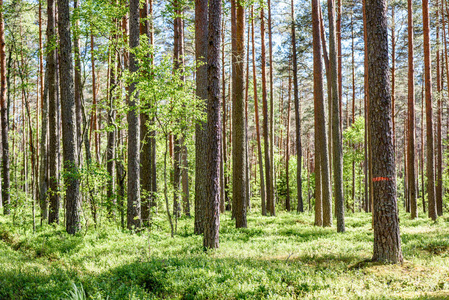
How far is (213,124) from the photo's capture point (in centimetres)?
756

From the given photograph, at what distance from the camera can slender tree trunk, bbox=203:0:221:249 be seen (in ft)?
24.7

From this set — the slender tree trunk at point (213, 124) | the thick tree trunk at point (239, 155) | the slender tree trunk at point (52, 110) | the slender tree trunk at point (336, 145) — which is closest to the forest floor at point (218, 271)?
the slender tree trunk at point (213, 124)

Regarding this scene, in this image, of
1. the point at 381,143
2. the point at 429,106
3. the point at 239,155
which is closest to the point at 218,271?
the point at 381,143

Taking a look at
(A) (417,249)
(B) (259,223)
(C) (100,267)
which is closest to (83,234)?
(C) (100,267)

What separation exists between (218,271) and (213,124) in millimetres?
3397

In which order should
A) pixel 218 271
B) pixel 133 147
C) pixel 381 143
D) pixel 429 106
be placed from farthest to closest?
pixel 429 106
pixel 133 147
pixel 381 143
pixel 218 271

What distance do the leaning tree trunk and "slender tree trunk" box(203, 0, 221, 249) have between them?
3455 millimetres

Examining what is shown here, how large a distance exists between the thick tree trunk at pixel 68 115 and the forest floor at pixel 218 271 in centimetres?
120

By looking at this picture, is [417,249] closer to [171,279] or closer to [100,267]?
[171,279]

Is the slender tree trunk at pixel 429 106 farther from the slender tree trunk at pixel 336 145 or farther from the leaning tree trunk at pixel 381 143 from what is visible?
the leaning tree trunk at pixel 381 143

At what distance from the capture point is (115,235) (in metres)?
10.1

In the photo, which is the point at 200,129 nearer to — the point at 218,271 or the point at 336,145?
the point at 218,271

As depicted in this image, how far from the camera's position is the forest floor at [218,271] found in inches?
195

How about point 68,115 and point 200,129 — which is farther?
point 68,115
